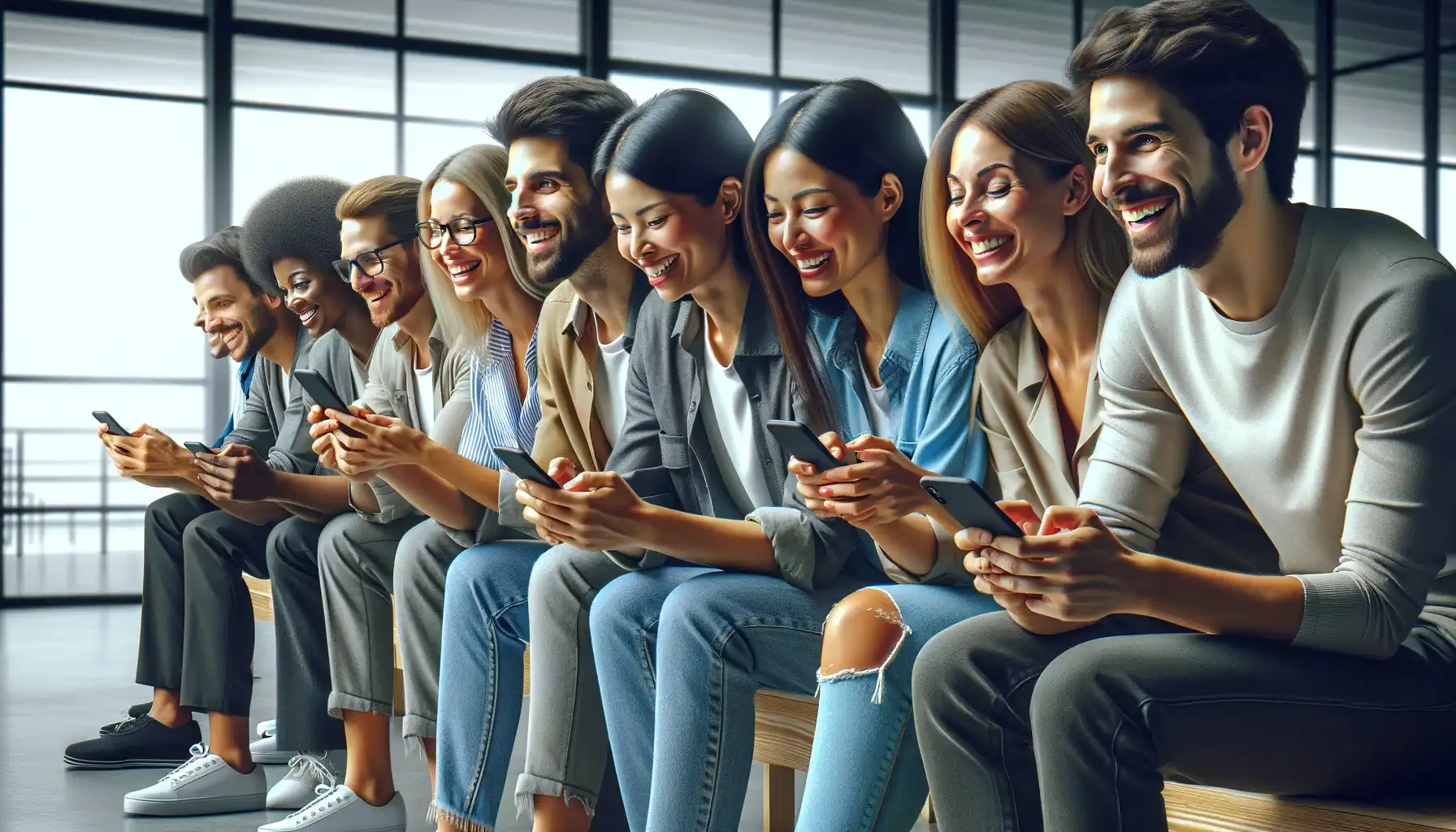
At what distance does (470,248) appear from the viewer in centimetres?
268

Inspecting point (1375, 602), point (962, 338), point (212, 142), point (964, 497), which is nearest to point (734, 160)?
point (962, 338)

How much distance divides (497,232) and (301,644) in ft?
3.02

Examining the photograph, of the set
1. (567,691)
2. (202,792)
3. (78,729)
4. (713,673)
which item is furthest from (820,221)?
(78,729)

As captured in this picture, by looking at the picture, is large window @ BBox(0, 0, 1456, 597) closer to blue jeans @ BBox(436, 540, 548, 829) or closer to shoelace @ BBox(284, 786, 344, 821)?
shoelace @ BBox(284, 786, 344, 821)

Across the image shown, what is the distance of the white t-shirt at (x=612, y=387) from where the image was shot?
8.10ft

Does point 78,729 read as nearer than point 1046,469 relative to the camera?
No

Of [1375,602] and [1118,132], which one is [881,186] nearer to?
[1118,132]

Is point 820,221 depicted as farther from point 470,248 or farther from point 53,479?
point 53,479

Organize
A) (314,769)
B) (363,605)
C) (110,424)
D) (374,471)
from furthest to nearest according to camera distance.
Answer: (110,424), (314,769), (363,605), (374,471)

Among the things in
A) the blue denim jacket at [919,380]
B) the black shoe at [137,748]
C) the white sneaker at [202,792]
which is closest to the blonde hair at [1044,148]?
the blue denim jacket at [919,380]

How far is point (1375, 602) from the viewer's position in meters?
1.32

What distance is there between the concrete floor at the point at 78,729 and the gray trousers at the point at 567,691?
67 centimetres

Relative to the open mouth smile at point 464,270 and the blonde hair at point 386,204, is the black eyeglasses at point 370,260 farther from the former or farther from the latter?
the open mouth smile at point 464,270

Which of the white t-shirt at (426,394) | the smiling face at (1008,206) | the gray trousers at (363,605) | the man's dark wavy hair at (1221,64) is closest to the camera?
the man's dark wavy hair at (1221,64)
